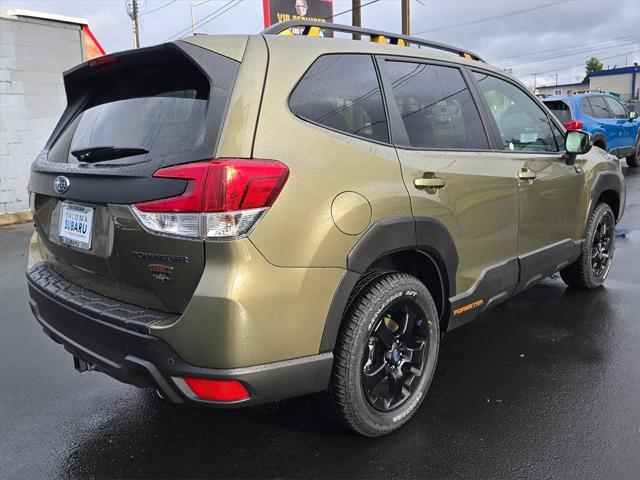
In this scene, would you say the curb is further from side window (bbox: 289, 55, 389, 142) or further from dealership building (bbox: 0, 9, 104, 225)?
side window (bbox: 289, 55, 389, 142)

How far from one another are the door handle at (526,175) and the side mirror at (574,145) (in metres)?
0.60

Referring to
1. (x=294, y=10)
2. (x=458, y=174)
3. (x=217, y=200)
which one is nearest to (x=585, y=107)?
(x=458, y=174)

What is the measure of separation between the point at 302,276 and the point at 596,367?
223cm

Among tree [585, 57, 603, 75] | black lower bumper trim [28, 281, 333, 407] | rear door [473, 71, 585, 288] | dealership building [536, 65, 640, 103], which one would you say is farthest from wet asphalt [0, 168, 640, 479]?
tree [585, 57, 603, 75]

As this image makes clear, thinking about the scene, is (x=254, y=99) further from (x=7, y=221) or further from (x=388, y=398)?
(x=7, y=221)

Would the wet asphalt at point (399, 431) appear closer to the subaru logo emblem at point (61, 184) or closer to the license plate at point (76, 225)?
the license plate at point (76, 225)

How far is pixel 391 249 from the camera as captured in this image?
2.42 metres

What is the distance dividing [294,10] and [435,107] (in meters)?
16.6

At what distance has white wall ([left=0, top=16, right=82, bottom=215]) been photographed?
9086 millimetres

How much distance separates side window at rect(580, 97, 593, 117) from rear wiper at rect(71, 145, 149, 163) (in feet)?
36.4

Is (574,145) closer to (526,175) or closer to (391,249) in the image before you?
(526,175)

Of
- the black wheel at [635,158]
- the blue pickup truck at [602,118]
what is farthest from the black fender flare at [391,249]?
the black wheel at [635,158]

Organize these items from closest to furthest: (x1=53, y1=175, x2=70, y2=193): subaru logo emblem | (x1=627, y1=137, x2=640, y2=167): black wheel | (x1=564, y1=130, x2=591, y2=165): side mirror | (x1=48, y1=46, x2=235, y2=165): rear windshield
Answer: (x1=48, y1=46, x2=235, y2=165): rear windshield → (x1=53, y1=175, x2=70, y2=193): subaru logo emblem → (x1=564, y1=130, x2=591, y2=165): side mirror → (x1=627, y1=137, x2=640, y2=167): black wheel

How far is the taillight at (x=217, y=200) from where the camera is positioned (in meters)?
1.93
